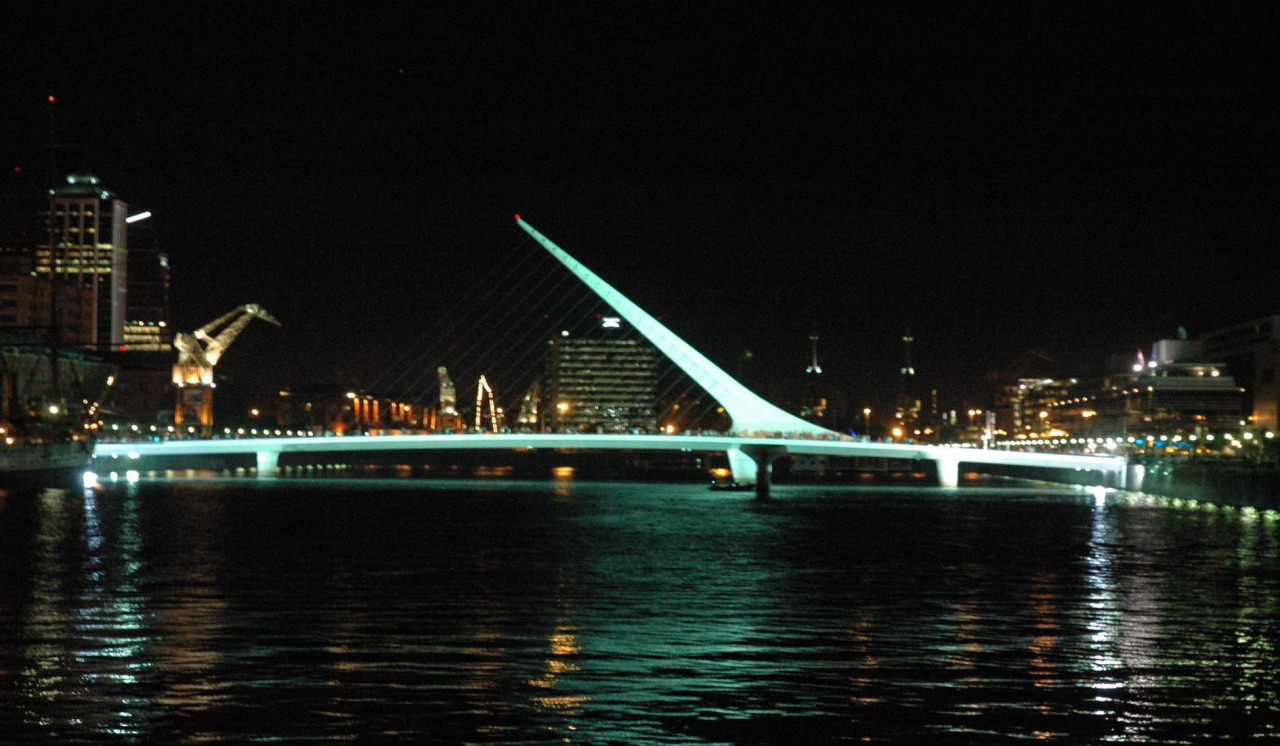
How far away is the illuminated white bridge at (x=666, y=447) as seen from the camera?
248 feet

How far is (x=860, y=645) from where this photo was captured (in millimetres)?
18828

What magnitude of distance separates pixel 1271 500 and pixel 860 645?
48.7 m

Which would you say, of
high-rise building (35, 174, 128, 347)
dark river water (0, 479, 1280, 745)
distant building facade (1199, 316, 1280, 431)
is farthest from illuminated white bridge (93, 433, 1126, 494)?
high-rise building (35, 174, 128, 347)

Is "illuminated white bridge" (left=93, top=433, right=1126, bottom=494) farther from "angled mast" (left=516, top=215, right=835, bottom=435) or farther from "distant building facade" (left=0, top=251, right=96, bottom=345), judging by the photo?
"distant building facade" (left=0, top=251, right=96, bottom=345)

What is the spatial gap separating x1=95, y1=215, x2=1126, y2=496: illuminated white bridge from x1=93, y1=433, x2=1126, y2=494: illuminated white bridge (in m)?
0.05

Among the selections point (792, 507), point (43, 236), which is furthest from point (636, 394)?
point (792, 507)

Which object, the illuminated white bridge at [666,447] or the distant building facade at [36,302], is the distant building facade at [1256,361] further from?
the distant building facade at [36,302]

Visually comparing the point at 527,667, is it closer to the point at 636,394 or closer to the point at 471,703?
the point at 471,703

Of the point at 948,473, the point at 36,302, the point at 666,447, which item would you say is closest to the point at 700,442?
the point at 666,447

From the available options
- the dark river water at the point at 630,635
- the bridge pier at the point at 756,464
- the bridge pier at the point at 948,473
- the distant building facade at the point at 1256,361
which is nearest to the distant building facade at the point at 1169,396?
the distant building facade at the point at 1256,361

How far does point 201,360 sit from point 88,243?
58518 millimetres

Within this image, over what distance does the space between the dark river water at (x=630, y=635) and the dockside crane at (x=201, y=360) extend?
342 ft

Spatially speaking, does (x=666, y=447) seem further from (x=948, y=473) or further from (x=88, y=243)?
(x=88, y=243)

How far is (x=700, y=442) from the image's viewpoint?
253ft
